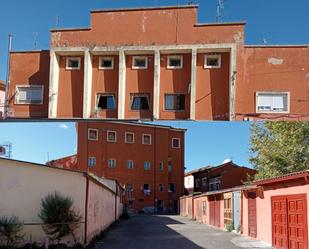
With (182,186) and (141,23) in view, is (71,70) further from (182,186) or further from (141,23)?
(182,186)

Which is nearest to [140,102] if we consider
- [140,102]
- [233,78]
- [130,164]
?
[140,102]

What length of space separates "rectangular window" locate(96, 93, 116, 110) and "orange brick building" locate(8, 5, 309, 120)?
0.09 meters

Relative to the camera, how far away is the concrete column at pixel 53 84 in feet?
142

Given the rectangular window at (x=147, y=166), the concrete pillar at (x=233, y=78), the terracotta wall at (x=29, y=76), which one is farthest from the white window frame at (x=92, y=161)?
the concrete pillar at (x=233, y=78)

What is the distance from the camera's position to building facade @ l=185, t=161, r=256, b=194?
5652cm

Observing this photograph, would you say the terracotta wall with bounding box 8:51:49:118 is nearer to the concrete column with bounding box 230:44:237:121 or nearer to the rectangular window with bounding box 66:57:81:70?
the rectangular window with bounding box 66:57:81:70

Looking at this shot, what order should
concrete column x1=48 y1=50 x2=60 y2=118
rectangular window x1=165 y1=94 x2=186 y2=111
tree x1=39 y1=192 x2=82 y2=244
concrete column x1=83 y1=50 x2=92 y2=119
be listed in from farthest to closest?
concrete column x1=48 y1=50 x2=60 y2=118
concrete column x1=83 y1=50 x2=92 y2=119
rectangular window x1=165 y1=94 x2=186 y2=111
tree x1=39 y1=192 x2=82 y2=244

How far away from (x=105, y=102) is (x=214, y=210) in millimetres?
14911

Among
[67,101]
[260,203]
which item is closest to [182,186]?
[67,101]

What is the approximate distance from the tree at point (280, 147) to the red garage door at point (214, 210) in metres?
4.87

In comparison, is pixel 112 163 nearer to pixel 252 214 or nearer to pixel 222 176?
pixel 222 176

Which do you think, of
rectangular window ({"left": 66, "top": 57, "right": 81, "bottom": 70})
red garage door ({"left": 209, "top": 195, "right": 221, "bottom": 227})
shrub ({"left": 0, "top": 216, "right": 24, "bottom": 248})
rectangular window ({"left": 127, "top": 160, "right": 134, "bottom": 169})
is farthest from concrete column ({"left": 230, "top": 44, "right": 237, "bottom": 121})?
shrub ({"left": 0, "top": 216, "right": 24, "bottom": 248})

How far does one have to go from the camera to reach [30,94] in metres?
44.9

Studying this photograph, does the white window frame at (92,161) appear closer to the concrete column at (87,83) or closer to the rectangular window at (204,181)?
the rectangular window at (204,181)
